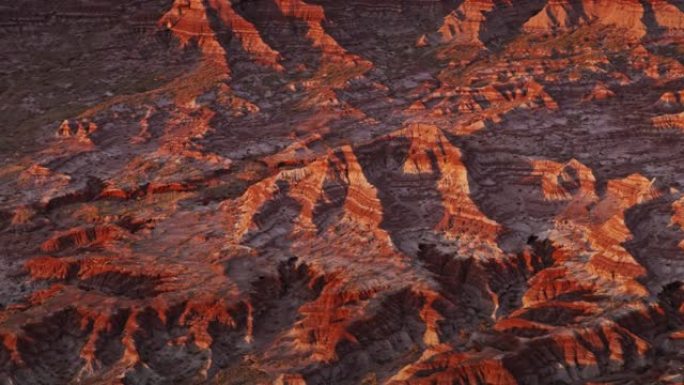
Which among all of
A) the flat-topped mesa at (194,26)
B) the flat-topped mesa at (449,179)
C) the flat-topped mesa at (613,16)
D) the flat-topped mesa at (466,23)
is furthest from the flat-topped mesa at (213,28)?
the flat-topped mesa at (449,179)

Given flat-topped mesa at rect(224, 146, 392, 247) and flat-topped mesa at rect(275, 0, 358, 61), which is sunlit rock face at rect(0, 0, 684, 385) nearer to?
flat-topped mesa at rect(224, 146, 392, 247)

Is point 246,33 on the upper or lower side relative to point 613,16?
lower

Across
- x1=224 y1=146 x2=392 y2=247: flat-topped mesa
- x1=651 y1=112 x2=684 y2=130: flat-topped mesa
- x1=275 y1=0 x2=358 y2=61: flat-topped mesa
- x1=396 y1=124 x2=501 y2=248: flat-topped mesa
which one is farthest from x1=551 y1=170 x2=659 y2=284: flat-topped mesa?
x1=275 y1=0 x2=358 y2=61: flat-topped mesa

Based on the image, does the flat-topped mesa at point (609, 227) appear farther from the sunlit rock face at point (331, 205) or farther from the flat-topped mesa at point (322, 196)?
the flat-topped mesa at point (322, 196)

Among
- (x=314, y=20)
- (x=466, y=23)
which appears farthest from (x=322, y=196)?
(x=466, y=23)

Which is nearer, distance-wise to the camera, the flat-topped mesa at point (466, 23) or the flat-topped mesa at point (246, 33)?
the flat-topped mesa at point (246, 33)

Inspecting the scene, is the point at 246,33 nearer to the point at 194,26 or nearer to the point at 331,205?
the point at 194,26
